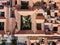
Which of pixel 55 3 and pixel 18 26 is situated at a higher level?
pixel 55 3

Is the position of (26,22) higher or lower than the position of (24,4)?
lower

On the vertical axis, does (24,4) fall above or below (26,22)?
above

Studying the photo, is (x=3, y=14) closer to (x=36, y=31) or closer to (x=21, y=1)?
(x=21, y=1)

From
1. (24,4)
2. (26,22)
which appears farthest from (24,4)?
(26,22)

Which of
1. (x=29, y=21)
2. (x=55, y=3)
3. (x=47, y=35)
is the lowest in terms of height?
(x=47, y=35)

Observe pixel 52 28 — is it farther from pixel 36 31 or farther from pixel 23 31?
pixel 23 31

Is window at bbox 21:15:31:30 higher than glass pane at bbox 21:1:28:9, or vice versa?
glass pane at bbox 21:1:28:9

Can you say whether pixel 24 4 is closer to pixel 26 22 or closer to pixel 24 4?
pixel 24 4

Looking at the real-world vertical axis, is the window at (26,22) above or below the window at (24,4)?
below

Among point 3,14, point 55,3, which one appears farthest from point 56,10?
point 3,14

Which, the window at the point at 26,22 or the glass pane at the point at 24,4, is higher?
the glass pane at the point at 24,4
